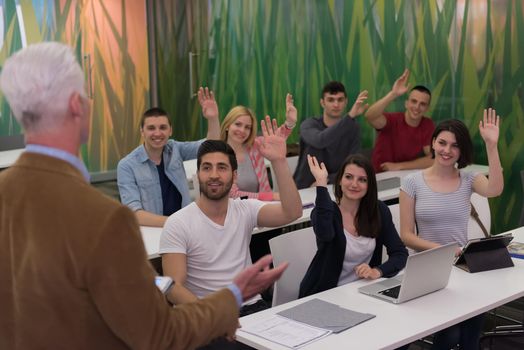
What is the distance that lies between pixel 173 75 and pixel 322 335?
23.2ft

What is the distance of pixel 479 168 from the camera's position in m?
5.79

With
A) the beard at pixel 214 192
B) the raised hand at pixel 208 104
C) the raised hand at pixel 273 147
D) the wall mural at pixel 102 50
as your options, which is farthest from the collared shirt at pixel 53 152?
the wall mural at pixel 102 50

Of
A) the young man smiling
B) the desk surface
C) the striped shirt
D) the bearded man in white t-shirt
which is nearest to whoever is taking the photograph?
the desk surface

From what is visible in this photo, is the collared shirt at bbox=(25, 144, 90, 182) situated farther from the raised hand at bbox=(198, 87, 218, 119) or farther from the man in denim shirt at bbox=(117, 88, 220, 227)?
the raised hand at bbox=(198, 87, 218, 119)

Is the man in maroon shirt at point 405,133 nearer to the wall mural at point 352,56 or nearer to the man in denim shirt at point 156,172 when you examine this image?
the wall mural at point 352,56

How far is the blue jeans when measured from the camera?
3385mm

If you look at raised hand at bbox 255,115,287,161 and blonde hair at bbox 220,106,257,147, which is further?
blonde hair at bbox 220,106,257,147

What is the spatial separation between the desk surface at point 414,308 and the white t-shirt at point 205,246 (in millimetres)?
420

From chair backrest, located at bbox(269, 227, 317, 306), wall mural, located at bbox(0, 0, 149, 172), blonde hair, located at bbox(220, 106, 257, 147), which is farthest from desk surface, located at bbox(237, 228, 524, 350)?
wall mural, located at bbox(0, 0, 149, 172)

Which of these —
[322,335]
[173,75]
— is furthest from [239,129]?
[173,75]

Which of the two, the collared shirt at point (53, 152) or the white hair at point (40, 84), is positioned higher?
the white hair at point (40, 84)

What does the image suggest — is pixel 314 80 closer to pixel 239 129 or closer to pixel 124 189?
pixel 239 129

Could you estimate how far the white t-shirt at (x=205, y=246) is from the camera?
123 inches

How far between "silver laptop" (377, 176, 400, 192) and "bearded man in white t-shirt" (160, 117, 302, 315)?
197 centimetres
